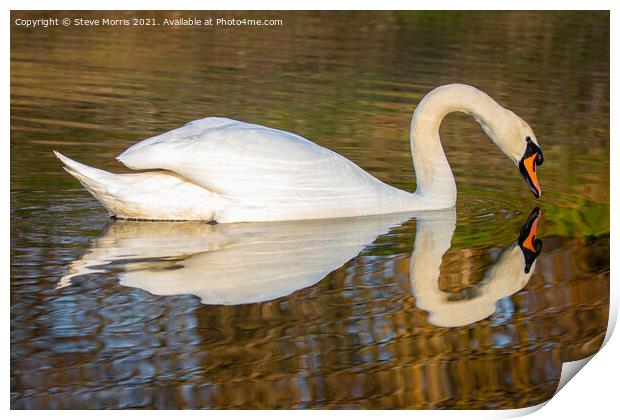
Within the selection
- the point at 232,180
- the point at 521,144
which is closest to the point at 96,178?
the point at 232,180

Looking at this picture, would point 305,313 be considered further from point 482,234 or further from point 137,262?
point 482,234

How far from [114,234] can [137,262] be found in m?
0.53

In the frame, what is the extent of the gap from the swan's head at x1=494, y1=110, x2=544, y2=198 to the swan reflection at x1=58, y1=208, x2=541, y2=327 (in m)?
0.36

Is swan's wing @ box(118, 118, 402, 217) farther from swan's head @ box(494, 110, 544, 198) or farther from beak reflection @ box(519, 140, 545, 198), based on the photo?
beak reflection @ box(519, 140, 545, 198)

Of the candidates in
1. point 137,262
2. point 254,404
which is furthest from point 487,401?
point 137,262

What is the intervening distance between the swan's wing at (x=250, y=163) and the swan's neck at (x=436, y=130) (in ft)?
2.05

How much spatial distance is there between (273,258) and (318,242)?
428 millimetres

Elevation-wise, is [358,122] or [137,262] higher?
[358,122]

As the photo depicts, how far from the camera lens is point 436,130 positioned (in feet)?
25.2

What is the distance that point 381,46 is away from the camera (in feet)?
34.9

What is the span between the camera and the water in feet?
16.6

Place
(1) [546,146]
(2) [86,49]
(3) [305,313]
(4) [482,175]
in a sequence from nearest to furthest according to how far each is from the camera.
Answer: (3) [305,313] → (4) [482,175] → (1) [546,146] → (2) [86,49]

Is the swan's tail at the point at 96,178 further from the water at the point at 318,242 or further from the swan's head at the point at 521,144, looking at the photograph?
the swan's head at the point at 521,144

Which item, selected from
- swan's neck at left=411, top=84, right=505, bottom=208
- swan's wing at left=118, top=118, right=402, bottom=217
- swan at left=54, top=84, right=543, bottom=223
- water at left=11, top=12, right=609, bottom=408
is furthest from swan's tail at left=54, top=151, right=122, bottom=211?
swan's neck at left=411, top=84, right=505, bottom=208
